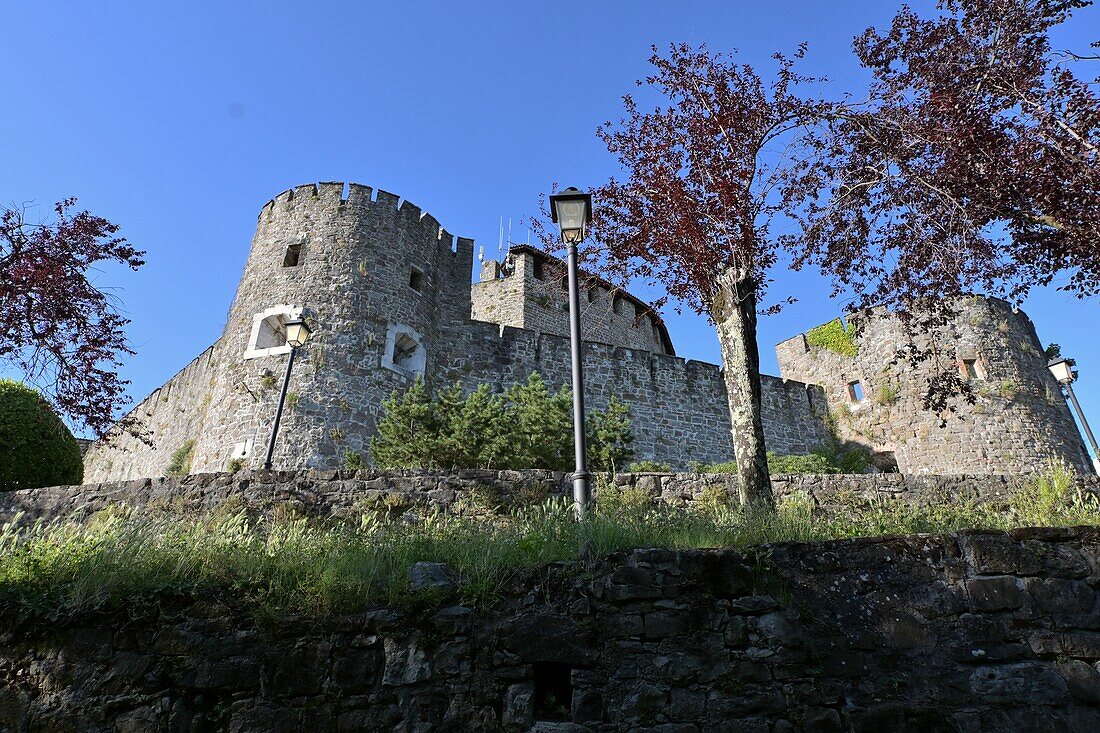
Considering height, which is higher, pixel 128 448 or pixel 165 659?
pixel 128 448

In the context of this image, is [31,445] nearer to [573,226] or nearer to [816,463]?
[573,226]

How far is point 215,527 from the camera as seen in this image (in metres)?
6.13

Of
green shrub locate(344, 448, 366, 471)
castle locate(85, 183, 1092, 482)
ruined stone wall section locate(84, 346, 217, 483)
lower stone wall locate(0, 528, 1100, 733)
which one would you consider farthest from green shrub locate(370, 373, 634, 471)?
lower stone wall locate(0, 528, 1100, 733)

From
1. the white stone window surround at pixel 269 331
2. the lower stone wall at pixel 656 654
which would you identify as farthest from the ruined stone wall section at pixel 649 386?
the lower stone wall at pixel 656 654

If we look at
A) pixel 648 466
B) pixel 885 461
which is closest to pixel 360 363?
pixel 648 466

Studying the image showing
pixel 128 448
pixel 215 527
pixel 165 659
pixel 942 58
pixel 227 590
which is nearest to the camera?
pixel 165 659

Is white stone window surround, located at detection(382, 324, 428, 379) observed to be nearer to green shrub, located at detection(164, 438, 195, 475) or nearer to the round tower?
the round tower

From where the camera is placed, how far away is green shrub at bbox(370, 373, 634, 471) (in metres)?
10.6

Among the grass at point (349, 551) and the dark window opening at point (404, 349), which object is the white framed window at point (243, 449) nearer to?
the dark window opening at point (404, 349)

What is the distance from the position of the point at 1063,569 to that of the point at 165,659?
18.1ft

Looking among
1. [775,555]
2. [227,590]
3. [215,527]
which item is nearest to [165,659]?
[227,590]

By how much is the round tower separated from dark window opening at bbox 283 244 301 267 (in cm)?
2

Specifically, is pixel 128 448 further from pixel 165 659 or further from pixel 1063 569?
pixel 1063 569

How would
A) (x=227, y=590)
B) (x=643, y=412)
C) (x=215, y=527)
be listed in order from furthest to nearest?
(x=643, y=412) → (x=215, y=527) → (x=227, y=590)
